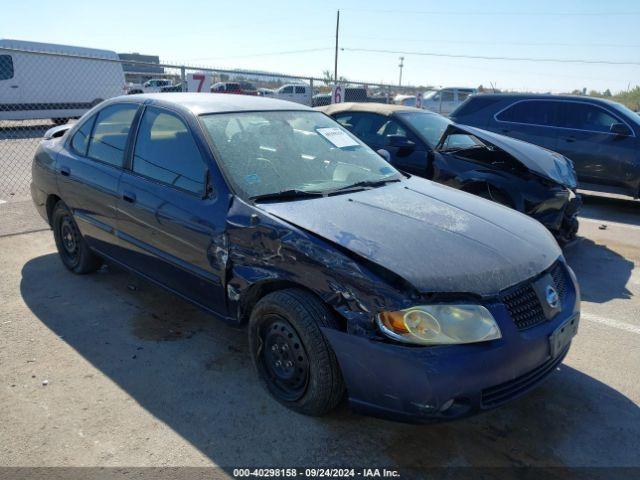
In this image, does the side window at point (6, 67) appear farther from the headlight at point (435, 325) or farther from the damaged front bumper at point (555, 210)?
the headlight at point (435, 325)

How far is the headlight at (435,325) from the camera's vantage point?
7.49 ft

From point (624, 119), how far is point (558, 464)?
23.3 feet

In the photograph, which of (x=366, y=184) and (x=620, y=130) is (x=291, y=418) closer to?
(x=366, y=184)

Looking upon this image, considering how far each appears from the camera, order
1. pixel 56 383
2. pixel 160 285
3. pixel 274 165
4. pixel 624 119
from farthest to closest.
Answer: pixel 624 119 < pixel 160 285 < pixel 274 165 < pixel 56 383

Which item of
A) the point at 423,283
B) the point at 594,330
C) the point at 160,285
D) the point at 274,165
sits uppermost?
the point at 274,165

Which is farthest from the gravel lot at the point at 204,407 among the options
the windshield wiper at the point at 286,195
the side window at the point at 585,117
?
the side window at the point at 585,117

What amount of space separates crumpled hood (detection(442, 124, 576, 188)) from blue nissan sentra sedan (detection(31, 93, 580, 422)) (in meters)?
2.16

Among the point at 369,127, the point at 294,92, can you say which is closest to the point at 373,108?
the point at 369,127

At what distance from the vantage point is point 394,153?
20.2 ft

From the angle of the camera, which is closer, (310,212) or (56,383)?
(310,212)

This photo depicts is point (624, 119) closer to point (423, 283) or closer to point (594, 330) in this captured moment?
point (594, 330)

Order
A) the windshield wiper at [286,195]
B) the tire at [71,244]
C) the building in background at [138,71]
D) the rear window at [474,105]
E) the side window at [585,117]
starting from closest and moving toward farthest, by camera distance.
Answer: the windshield wiper at [286,195] → the tire at [71,244] → the side window at [585,117] → the rear window at [474,105] → the building in background at [138,71]

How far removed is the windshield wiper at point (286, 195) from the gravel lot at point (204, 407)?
43.9 inches

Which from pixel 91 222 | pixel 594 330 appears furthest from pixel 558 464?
pixel 91 222
